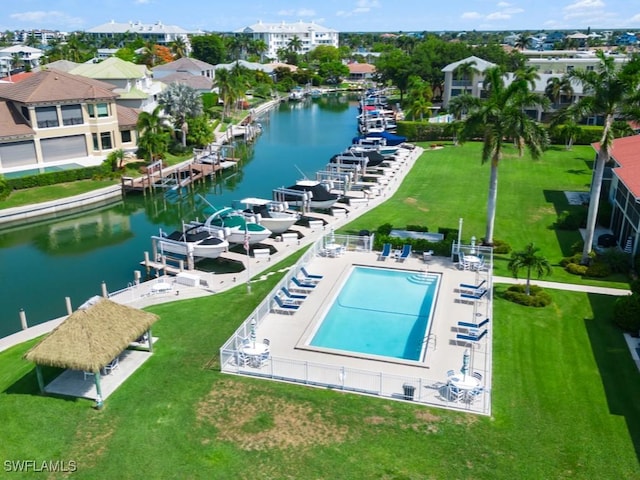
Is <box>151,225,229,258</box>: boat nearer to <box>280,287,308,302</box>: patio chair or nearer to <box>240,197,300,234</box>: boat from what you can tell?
<box>240,197,300,234</box>: boat

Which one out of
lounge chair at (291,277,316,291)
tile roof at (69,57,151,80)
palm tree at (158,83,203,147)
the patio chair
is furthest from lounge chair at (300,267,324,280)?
tile roof at (69,57,151,80)

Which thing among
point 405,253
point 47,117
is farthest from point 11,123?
point 405,253

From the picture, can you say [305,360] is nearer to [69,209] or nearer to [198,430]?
[198,430]

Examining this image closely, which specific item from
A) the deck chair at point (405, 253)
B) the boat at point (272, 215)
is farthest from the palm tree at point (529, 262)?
the boat at point (272, 215)

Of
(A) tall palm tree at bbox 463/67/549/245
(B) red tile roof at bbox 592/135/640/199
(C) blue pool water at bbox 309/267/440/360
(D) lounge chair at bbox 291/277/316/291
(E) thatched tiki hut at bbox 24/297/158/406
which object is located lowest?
(C) blue pool water at bbox 309/267/440/360

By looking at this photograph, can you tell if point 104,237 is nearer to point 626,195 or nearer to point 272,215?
point 272,215

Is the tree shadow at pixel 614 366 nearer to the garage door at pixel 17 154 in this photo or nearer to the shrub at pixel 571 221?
the shrub at pixel 571 221
